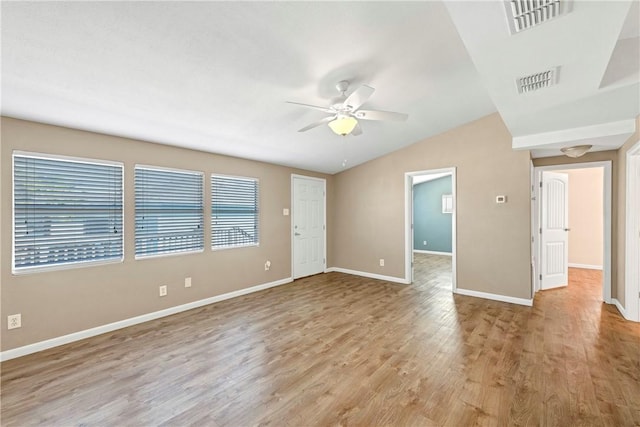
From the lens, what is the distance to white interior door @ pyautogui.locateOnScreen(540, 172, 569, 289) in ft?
15.2

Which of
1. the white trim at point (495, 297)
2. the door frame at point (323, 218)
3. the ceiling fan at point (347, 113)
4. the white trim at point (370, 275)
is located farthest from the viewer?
the door frame at point (323, 218)

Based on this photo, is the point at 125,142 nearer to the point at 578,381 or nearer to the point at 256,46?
the point at 256,46

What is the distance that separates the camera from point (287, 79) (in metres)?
2.51

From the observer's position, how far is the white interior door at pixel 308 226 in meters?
5.48

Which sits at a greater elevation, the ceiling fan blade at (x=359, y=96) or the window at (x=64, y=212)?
the ceiling fan blade at (x=359, y=96)

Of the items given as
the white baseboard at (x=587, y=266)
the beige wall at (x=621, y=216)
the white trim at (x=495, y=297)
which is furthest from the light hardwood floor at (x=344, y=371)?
the white baseboard at (x=587, y=266)

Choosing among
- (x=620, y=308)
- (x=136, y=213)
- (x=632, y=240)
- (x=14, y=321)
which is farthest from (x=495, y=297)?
(x=14, y=321)

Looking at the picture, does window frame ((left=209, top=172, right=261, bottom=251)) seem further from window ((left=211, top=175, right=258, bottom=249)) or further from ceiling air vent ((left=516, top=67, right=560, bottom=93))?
ceiling air vent ((left=516, top=67, right=560, bottom=93))

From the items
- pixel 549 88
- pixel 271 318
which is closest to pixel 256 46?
pixel 549 88

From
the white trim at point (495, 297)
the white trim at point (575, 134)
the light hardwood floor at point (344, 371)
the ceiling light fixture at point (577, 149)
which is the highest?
the white trim at point (575, 134)

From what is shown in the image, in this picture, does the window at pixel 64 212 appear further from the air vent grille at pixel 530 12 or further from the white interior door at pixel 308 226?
the air vent grille at pixel 530 12

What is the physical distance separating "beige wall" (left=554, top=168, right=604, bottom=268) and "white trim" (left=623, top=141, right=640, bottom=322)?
3.22m

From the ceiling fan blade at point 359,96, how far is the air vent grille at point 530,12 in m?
0.94

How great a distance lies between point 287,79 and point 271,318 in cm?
280
